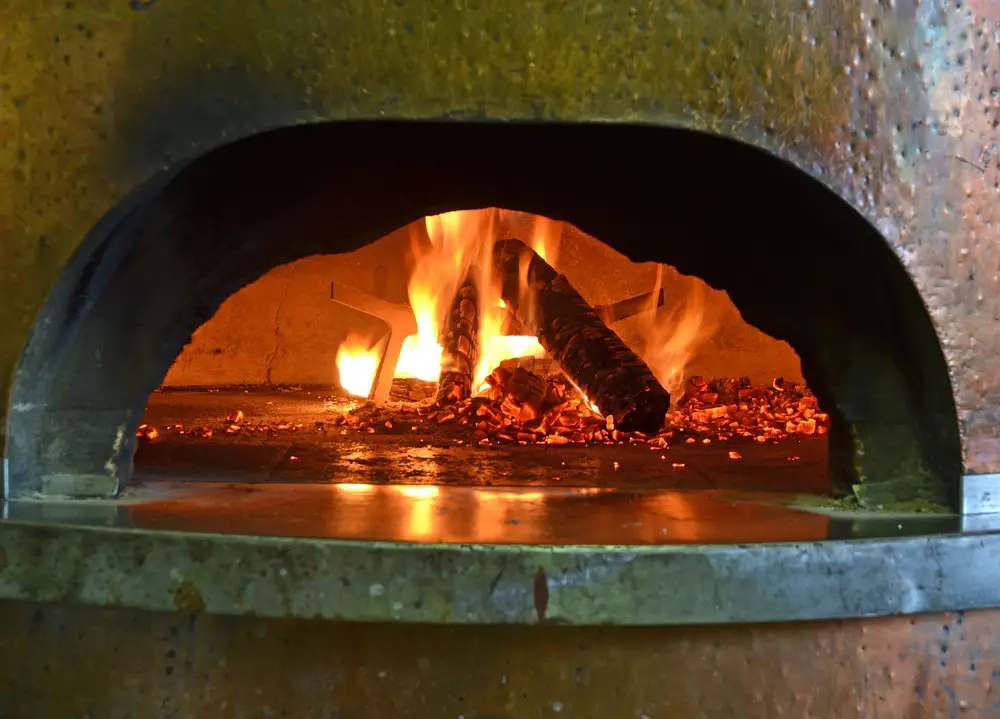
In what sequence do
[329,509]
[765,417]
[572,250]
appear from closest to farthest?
[329,509] → [765,417] → [572,250]

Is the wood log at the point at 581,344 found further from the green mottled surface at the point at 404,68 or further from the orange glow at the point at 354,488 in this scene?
A: the green mottled surface at the point at 404,68

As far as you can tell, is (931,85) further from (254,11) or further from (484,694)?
(484,694)

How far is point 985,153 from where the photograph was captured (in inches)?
51.4

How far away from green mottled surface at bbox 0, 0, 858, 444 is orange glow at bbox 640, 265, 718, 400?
2344 mm

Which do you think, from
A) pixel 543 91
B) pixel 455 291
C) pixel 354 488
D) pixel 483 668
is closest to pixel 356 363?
pixel 455 291

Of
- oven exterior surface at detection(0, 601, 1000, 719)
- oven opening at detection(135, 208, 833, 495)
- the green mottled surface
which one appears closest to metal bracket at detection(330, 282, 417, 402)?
oven opening at detection(135, 208, 833, 495)

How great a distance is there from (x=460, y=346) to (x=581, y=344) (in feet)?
1.43

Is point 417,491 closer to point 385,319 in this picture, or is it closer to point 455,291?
point 455,291

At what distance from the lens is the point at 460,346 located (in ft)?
9.10

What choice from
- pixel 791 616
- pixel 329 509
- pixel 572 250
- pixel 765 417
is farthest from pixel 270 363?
pixel 791 616

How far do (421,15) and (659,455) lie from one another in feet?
4.28

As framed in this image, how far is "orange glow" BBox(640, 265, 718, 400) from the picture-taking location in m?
3.58

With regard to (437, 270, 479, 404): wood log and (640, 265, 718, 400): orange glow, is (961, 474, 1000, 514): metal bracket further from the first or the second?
(640, 265, 718, 400): orange glow

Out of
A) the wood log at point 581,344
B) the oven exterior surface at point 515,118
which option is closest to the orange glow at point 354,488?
the oven exterior surface at point 515,118
